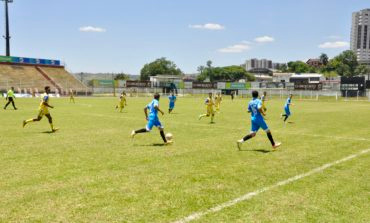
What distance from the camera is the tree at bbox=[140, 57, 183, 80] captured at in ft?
550

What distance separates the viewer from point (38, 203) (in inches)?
248

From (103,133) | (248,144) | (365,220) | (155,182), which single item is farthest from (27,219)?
(103,133)

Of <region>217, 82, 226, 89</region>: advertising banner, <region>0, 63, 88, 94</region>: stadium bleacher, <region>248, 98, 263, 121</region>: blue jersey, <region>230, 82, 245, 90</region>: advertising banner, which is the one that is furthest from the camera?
<region>217, 82, 226, 89</region>: advertising banner

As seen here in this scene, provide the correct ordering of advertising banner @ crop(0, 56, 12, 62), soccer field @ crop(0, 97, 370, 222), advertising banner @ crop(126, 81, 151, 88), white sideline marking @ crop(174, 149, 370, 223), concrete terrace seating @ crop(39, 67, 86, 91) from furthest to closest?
1. advertising banner @ crop(126, 81, 151, 88)
2. concrete terrace seating @ crop(39, 67, 86, 91)
3. advertising banner @ crop(0, 56, 12, 62)
4. soccer field @ crop(0, 97, 370, 222)
5. white sideline marking @ crop(174, 149, 370, 223)

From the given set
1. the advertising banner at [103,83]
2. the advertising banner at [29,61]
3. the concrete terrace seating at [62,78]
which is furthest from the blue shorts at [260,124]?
the advertising banner at [29,61]

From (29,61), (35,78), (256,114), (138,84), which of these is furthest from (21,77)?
(256,114)

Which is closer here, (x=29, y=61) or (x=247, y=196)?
(x=247, y=196)

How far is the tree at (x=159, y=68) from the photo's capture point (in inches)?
6594

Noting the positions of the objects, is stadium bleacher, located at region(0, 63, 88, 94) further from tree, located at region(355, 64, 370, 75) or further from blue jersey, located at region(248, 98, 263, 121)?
tree, located at region(355, 64, 370, 75)

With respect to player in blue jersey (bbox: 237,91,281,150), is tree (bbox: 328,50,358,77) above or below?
above

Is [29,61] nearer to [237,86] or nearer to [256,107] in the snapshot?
[237,86]

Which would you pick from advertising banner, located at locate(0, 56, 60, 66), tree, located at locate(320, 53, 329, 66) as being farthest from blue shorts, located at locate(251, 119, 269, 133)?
tree, located at locate(320, 53, 329, 66)

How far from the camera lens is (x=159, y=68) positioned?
16750 centimetres

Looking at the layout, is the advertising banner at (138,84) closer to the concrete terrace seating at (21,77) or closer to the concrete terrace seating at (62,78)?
the concrete terrace seating at (62,78)
